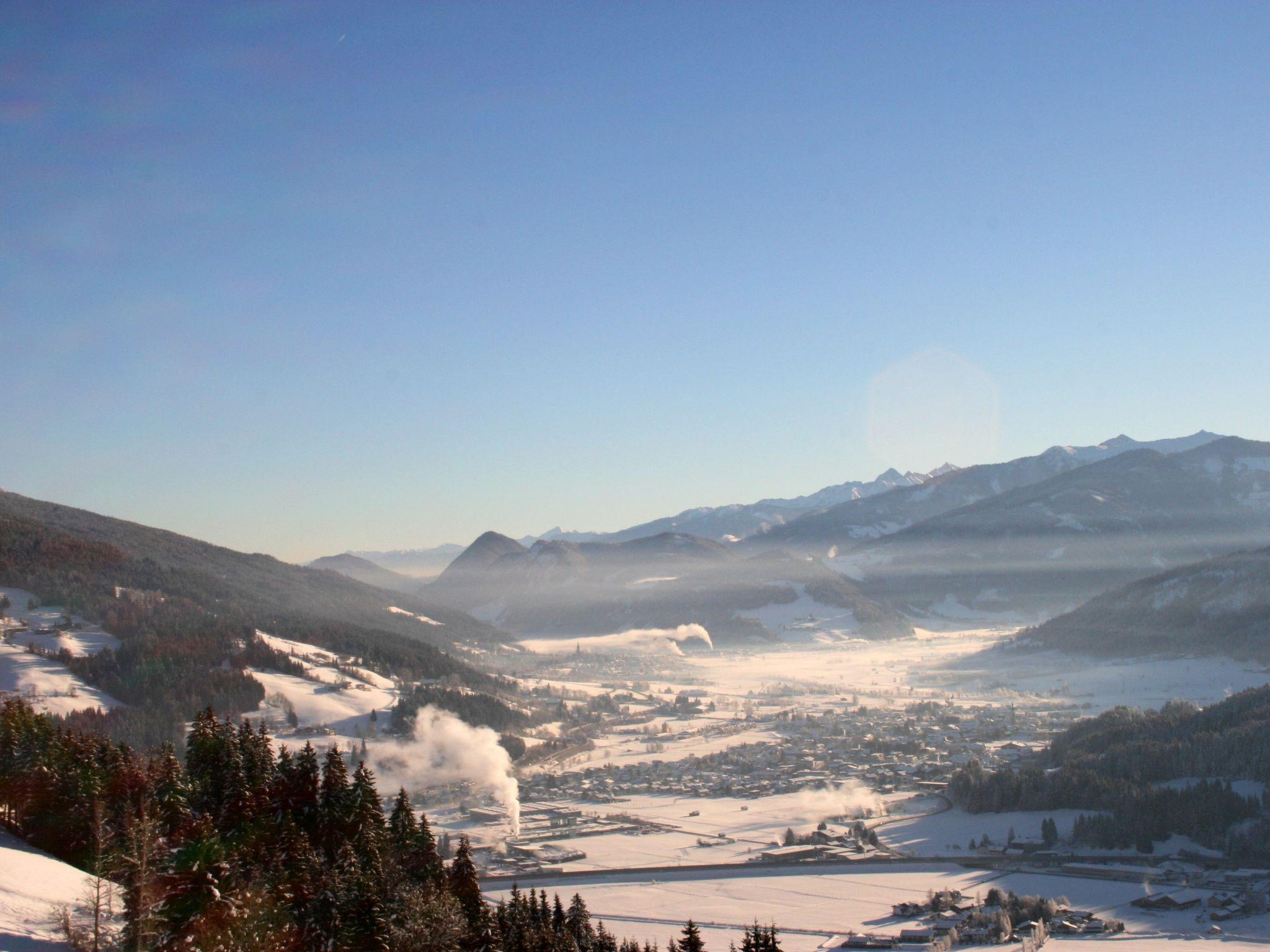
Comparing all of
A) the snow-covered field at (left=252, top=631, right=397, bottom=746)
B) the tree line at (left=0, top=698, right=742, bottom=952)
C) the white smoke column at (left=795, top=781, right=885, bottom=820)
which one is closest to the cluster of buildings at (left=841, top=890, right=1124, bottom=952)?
the tree line at (left=0, top=698, right=742, bottom=952)

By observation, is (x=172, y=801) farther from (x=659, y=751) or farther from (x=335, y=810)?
(x=659, y=751)

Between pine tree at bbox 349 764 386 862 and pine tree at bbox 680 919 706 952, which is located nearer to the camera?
pine tree at bbox 680 919 706 952

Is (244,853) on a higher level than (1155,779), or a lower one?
higher

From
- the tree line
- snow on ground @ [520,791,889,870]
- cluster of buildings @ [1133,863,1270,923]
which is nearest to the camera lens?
the tree line

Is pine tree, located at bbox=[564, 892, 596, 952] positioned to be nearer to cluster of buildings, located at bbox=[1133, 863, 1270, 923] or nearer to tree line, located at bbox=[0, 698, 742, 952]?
tree line, located at bbox=[0, 698, 742, 952]

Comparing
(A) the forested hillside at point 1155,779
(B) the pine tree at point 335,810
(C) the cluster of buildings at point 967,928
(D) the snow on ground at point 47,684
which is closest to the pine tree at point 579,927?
(B) the pine tree at point 335,810

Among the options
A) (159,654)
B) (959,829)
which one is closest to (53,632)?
(159,654)

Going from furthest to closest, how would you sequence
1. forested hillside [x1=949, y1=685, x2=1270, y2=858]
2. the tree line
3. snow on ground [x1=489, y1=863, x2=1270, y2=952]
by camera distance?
forested hillside [x1=949, y1=685, x2=1270, y2=858]
snow on ground [x1=489, y1=863, x2=1270, y2=952]
the tree line
